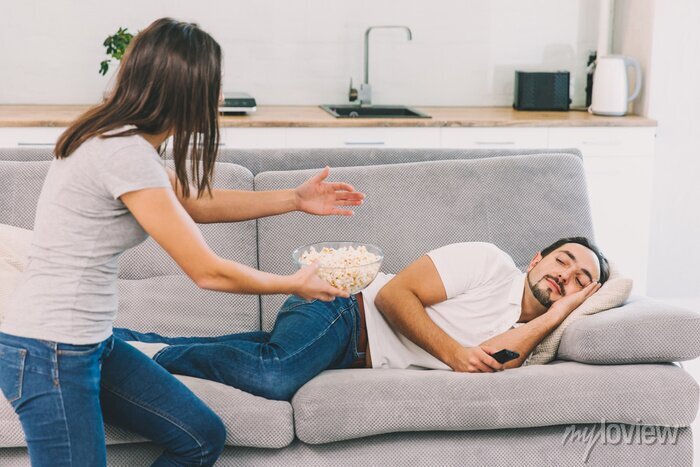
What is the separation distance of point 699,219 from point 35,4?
347 centimetres

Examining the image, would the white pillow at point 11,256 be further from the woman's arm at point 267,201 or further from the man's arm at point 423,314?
the man's arm at point 423,314

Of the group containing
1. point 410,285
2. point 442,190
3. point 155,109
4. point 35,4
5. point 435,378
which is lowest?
point 435,378

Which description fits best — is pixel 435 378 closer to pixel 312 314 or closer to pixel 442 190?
pixel 312 314

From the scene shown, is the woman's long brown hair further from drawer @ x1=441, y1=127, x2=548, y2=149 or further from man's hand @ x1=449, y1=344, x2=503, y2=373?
drawer @ x1=441, y1=127, x2=548, y2=149

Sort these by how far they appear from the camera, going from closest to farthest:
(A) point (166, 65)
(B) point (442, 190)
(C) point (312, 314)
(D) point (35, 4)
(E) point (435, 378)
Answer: (A) point (166, 65) → (E) point (435, 378) → (C) point (312, 314) → (B) point (442, 190) → (D) point (35, 4)

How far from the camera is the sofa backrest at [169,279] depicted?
101 inches

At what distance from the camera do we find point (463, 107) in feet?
15.7

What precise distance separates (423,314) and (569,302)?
39 centimetres

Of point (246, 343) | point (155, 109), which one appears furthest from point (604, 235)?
point (155, 109)

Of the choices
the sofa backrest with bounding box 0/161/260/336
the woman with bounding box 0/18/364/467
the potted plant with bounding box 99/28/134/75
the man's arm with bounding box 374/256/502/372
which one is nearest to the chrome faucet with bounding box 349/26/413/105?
A: the potted plant with bounding box 99/28/134/75

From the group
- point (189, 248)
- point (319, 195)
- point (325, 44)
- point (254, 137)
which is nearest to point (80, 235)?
point (189, 248)

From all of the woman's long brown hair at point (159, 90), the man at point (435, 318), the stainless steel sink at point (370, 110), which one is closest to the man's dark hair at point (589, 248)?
the man at point (435, 318)

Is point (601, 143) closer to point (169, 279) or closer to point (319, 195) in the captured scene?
point (319, 195)

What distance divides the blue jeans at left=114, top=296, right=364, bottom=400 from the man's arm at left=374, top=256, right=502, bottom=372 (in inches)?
4.6
